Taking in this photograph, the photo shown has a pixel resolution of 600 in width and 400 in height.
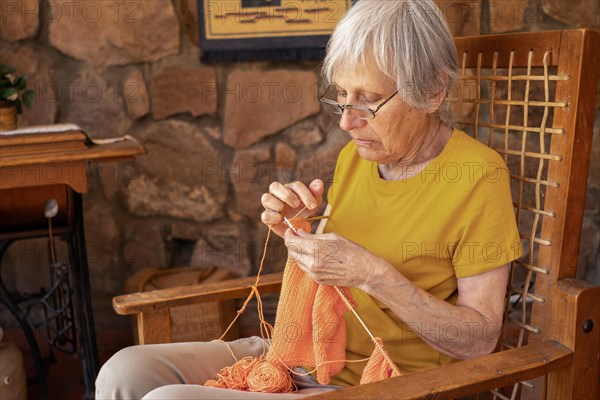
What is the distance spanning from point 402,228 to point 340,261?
8.0 inches

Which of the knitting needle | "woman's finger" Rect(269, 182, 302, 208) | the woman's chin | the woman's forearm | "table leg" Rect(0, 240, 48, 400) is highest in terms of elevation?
the woman's chin

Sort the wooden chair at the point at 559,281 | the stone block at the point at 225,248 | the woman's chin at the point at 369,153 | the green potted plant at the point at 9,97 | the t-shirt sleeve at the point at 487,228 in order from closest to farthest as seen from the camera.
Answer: the wooden chair at the point at 559,281
the t-shirt sleeve at the point at 487,228
the woman's chin at the point at 369,153
the green potted plant at the point at 9,97
the stone block at the point at 225,248

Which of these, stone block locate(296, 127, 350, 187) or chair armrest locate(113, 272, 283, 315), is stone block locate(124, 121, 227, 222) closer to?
stone block locate(296, 127, 350, 187)

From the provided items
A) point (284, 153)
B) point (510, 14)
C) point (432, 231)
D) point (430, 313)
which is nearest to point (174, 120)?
point (284, 153)

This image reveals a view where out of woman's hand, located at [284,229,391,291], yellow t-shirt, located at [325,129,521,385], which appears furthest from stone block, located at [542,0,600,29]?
woman's hand, located at [284,229,391,291]

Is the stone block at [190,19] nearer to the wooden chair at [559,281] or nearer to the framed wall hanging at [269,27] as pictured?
the framed wall hanging at [269,27]

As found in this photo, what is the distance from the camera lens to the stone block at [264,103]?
7.94ft

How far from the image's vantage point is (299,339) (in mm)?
1301

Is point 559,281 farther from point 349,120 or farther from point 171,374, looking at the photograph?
point 171,374

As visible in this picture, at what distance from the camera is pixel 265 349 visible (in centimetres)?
143

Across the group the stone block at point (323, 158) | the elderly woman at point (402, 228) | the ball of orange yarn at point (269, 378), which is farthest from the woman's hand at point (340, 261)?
the stone block at point (323, 158)

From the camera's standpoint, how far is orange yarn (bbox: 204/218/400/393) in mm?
1269

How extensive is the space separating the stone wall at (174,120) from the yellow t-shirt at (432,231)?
1.06 meters

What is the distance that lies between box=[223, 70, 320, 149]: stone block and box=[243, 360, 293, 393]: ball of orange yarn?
50.5 inches
